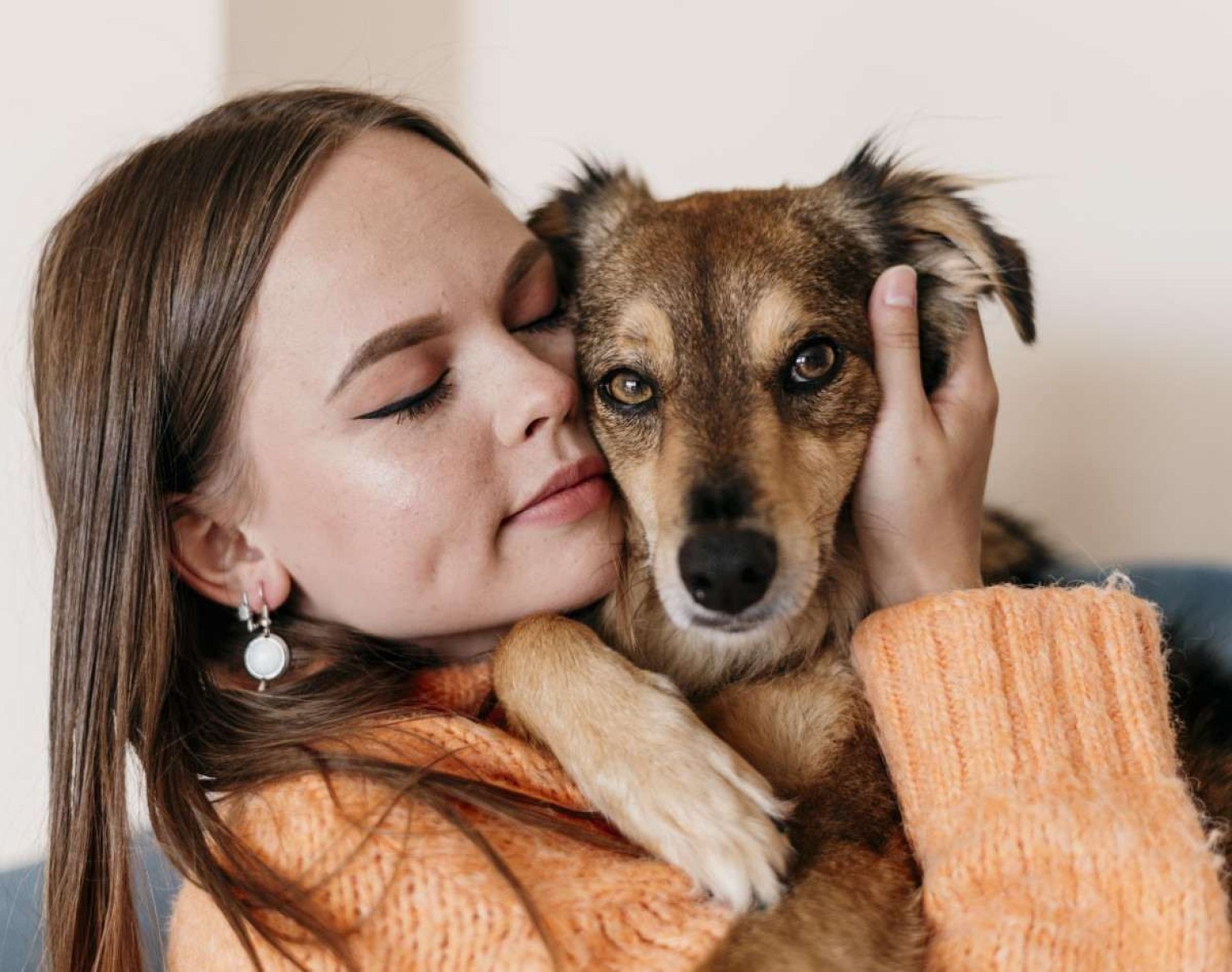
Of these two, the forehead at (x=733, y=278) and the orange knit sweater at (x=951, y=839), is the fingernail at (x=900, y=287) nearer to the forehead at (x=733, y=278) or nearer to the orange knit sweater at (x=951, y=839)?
the forehead at (x=733, y=278)

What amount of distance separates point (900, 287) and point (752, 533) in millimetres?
443

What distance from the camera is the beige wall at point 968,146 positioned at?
7.19 feet

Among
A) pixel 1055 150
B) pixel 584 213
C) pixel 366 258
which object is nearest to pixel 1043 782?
pixel 366 258

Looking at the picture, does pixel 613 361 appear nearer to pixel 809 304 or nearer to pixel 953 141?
pixel 809 304

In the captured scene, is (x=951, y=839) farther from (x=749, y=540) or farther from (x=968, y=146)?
(x=968, y=146)

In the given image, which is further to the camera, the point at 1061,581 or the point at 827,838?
the point at 1061,581

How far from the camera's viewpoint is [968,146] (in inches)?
91.7

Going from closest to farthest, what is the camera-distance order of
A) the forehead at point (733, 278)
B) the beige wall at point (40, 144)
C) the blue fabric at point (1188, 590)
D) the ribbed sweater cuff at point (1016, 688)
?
the ribbed sweater cuff at point (1016, 688)
the forehead at point (733, 278)
the blue fabric at point (1188, 590)
the beige wall at point (40, 144)

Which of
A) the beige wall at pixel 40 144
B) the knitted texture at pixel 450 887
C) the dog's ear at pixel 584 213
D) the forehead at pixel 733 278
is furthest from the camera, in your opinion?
the beige wall at pixel 40 144

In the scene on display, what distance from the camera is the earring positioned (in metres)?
1.41

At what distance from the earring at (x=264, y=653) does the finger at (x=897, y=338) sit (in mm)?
873

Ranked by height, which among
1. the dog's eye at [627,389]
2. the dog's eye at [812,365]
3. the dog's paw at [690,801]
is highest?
the dog's eye at [812,365]

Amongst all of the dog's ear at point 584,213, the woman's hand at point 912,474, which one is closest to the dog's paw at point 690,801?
the woman's hand at point 912,474

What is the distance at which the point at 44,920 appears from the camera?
4.51 feet
